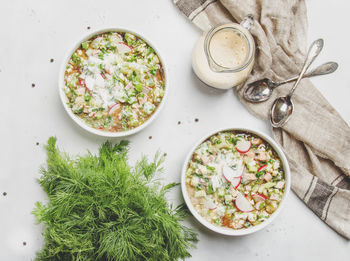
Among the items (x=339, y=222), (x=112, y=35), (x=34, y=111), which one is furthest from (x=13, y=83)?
(x=339, y=222)

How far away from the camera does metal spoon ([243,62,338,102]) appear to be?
204cm

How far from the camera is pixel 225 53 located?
1959 mm

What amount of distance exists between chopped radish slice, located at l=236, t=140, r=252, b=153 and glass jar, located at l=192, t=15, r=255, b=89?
0.97 feet

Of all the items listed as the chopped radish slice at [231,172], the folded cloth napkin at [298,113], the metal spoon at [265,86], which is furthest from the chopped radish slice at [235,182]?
the metal spoon at [265,86]

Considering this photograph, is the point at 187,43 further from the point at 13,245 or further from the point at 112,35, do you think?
the point at 13,245

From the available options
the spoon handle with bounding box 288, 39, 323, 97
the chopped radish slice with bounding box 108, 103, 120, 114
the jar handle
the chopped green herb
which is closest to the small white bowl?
the spoon handle with bounding box 288, 39, 323, 97

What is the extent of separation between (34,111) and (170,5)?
0.93 metres

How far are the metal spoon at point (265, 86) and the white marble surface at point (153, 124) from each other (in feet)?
0.30

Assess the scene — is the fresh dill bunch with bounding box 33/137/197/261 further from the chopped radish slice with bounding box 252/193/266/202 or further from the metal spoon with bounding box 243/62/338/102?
the metal spoon with bounding box 243/62/338/102

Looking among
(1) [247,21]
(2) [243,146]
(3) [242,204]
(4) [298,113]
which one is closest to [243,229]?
(3) [242,204]

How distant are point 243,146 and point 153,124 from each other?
0.49 metres

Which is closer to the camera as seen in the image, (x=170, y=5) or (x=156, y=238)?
(x=156, y=238)

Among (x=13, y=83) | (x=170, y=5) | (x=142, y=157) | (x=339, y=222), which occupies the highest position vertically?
(x=13, y=83)

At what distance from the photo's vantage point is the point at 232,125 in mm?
2121
